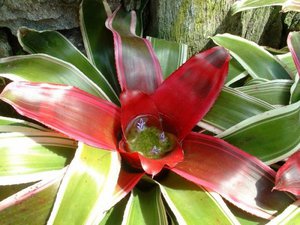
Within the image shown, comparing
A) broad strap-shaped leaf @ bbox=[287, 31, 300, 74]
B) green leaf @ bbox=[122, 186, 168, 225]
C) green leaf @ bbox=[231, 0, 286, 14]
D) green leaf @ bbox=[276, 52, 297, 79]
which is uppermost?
green leaf @ bbox=[231, 0, 286, 14]

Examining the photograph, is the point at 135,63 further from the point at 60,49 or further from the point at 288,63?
the point at 288,63

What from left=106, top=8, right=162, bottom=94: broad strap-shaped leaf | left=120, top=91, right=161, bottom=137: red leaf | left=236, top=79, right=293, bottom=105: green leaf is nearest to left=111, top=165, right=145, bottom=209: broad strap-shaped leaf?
left=120, top=91, right=161, bottom=137: red leaf

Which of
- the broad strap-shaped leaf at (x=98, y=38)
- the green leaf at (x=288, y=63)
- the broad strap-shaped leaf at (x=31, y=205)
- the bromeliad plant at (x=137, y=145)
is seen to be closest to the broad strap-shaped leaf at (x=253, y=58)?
the green leaf at (x=288, y=63)

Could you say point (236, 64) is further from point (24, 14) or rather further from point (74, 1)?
point (24, 14)

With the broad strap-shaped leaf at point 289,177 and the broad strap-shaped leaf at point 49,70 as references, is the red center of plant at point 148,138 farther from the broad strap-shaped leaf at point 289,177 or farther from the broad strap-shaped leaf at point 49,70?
the broad strap-shaped leaf at point 289,177

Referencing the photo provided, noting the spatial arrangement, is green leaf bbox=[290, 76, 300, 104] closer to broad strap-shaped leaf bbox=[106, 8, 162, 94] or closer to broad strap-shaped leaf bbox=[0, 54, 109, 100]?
broad strap-shaped leaf bbox=[106, 8, 162, 94]

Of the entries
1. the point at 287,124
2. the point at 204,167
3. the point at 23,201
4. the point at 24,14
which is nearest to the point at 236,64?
the point at 287,124
